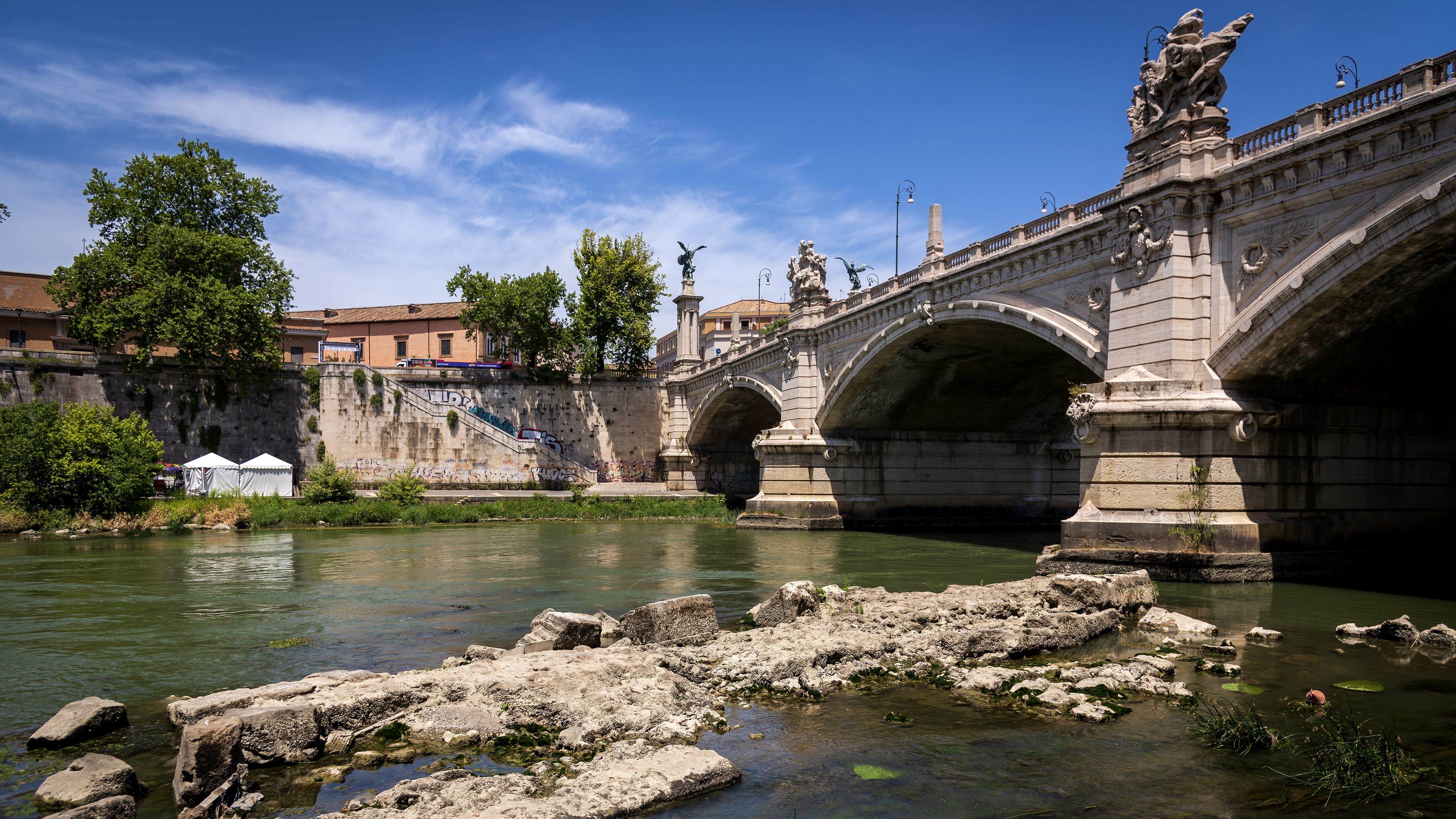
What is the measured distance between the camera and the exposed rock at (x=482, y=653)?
10.8 m

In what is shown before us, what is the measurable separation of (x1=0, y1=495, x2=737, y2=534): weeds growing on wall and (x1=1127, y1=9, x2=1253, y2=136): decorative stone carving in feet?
87.9

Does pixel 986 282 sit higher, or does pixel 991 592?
pixel 986 282

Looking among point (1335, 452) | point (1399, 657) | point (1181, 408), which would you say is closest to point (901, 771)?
point (1399, 657)

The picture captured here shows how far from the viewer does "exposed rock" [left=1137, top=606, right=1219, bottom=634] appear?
12.9 meters

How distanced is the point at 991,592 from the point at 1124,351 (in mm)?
8530

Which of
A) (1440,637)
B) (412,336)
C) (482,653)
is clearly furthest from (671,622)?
(412,336)

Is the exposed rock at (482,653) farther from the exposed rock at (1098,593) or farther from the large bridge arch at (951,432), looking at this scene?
the large bridge arch at (951,432)

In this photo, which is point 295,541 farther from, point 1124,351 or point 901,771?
point 901,771

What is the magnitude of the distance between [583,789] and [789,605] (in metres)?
6.56

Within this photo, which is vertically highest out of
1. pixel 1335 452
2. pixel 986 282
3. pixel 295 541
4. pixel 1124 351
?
pixel 986 282

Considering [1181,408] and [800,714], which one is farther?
[1181,408]

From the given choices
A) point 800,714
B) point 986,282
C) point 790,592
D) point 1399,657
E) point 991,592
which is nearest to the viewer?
point 800,714

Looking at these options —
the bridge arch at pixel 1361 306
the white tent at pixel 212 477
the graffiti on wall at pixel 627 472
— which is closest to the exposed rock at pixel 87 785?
the bridge arch at pixel 1361 306

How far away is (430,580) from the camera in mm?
20703
